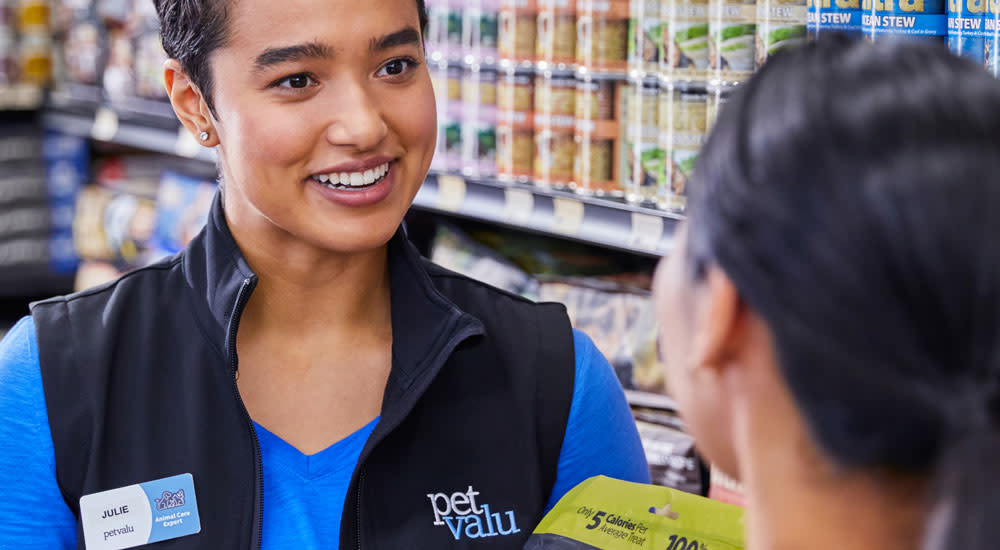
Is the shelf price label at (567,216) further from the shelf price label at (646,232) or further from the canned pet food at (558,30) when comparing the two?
the canned pet food at (558,30)

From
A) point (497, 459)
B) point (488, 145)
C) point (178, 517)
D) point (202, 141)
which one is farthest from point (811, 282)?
point (488, 145)

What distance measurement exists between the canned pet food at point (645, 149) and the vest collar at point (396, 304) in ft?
1.89

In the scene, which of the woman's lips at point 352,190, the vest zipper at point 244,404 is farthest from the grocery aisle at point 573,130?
the vest zipper at point 244,404

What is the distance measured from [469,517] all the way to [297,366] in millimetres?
334

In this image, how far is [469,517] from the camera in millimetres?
1335

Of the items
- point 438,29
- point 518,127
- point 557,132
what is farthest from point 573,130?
point 438,29

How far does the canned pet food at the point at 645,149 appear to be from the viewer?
6.20 ft

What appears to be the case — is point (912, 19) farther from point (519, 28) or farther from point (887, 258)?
point (519, 28)

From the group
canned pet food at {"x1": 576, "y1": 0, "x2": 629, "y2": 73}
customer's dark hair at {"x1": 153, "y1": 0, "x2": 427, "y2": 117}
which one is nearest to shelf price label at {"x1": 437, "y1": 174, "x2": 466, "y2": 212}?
canned pet food at {"x1": 576, "y1": 0, "x2": 629, "y2": 73}

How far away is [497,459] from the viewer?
4.52ft

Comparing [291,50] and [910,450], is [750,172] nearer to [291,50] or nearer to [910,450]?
[910,450]

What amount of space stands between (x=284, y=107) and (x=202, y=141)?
8.7 inches

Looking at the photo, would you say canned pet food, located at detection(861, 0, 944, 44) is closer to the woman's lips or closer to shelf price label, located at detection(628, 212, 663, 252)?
shelf price label, located at detection(628, 212, 663, 252)

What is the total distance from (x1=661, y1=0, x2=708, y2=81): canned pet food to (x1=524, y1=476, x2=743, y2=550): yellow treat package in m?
0.87
